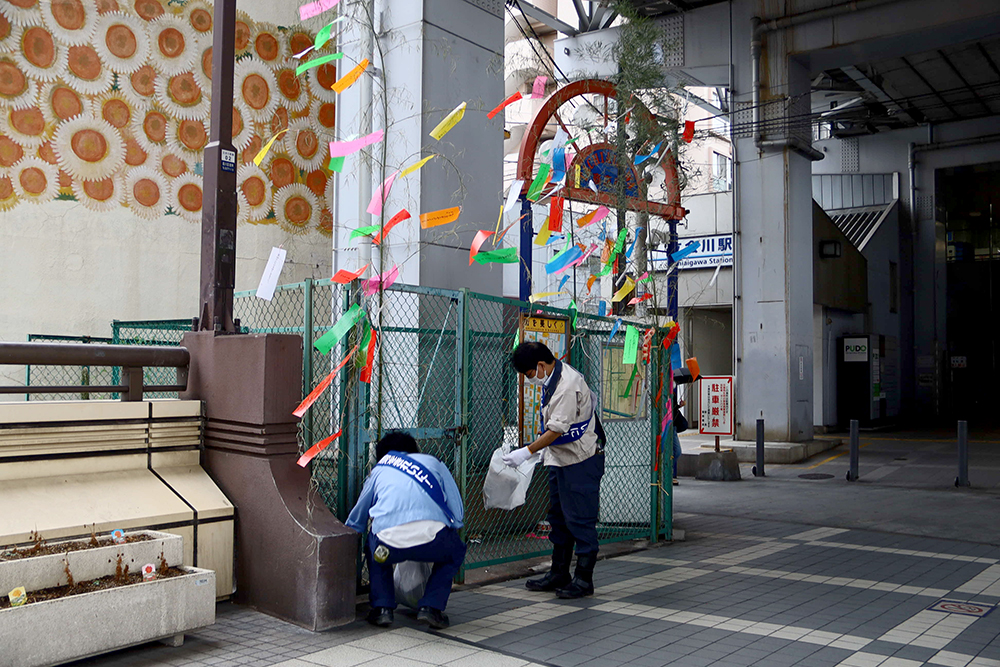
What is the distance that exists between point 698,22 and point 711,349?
31.5 ft

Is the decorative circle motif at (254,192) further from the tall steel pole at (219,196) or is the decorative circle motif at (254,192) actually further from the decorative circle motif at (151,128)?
the tall steel pole at (219,196)

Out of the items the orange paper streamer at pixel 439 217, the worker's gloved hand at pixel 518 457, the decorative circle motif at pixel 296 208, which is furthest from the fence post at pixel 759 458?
the orange paper streamer at pixel 439 217

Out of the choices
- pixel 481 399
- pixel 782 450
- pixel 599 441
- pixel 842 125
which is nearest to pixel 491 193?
pixel 481 399

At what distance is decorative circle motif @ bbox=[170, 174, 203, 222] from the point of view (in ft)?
33.0

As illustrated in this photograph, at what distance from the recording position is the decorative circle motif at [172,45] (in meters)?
9.80

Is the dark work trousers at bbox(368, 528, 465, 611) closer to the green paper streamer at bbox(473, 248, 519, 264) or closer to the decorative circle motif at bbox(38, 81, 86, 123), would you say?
the green paper streamer at bbox(473, 248, 519, 264)

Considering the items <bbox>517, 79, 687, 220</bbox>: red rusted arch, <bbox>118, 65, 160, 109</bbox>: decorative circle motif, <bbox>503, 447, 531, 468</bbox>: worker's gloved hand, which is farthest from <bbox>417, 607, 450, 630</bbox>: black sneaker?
<bbox>118, 65, 160, 109</bbox>: decorative circle motif

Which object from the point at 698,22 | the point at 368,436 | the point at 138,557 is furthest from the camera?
the point at 698,22

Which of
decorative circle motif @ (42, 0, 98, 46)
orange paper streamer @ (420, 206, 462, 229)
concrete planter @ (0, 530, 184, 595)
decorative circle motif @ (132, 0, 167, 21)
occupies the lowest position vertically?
concrete planter @ (0, 530, 184, 595)

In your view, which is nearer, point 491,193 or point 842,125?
point 491,193

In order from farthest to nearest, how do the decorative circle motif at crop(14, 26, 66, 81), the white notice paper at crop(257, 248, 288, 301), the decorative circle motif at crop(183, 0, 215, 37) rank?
the decorative circle motif at crop(183, 0, 215, 37) < the decorative circle motif at crop(14, 26, 66, 81) < the white notice paper at crop(257, 248, 288, 301)

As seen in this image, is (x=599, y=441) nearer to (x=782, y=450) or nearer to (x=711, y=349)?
(x=782, y=450)

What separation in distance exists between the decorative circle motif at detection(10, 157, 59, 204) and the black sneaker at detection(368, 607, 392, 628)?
6.69 metres

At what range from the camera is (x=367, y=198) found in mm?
8047
